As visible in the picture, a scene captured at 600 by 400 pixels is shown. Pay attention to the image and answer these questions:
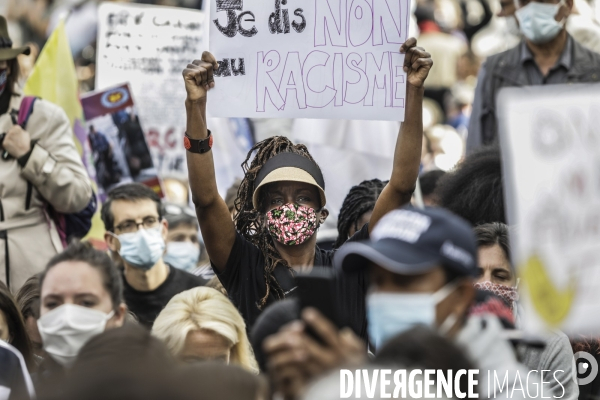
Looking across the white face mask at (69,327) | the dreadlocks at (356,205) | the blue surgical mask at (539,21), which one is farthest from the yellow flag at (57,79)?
the white face mask at (69,327)

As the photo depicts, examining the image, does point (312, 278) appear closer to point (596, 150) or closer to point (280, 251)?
point (596, 150)

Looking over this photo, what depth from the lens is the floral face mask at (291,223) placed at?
4613 millimetres

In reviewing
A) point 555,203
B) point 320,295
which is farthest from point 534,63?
point 320,295

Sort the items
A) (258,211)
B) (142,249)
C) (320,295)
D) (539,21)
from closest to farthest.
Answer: (320,295) → (258,211) → (142,249) → (539,21)

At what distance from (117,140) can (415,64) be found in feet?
11.1

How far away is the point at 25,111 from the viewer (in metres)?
5.93

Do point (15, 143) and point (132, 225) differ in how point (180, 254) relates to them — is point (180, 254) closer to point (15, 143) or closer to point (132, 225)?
point (132, 225)

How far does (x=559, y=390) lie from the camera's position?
4293 millimetres

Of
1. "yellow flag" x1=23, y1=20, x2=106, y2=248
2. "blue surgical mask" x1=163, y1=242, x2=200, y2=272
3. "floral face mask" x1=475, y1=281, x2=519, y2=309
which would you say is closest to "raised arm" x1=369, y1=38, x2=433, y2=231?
"floral face mask" x1=475, y1=281, x2=519, y2=309

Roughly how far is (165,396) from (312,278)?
0.80 meters

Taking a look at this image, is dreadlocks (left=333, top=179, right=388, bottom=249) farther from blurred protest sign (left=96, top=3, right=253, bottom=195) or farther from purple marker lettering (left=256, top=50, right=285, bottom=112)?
blurred protest sign (left=96, top=3, right=253, bottom=195)

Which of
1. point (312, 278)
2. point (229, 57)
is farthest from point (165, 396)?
point (229, 57)

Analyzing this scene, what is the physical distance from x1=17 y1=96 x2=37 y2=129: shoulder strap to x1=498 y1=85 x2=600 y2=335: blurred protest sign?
3460 mm

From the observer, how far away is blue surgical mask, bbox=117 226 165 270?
636cm
